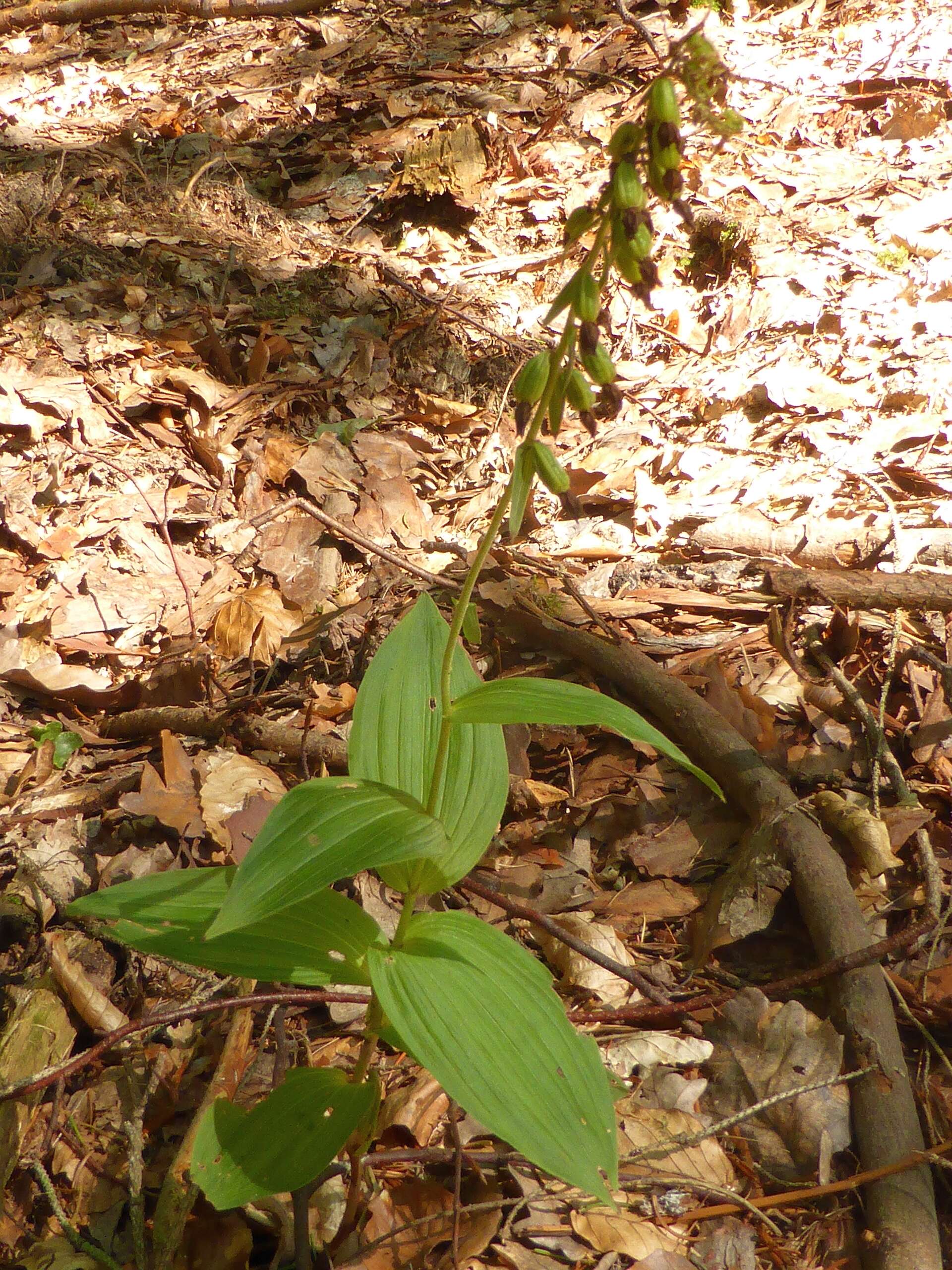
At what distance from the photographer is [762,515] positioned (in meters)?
3.64

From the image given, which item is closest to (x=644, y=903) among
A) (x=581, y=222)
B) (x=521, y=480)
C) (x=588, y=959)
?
(x=588, y=959)

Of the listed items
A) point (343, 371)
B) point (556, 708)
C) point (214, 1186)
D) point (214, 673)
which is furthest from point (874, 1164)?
point (343, 371)

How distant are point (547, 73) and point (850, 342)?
12.9 ft

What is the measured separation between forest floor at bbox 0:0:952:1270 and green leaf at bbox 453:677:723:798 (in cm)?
94

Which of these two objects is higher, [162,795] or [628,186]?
[628,186]

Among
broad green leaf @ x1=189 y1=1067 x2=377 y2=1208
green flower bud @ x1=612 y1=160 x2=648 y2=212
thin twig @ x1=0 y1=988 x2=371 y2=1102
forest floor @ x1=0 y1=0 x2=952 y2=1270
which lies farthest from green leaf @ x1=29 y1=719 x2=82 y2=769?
green flower bud @ x1=612 y1=160 x2=648 y2=212

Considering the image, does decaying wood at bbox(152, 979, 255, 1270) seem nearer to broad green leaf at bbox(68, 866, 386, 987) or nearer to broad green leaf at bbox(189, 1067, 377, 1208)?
broad green leaf at bbox(189, 1067, 377, 1208)

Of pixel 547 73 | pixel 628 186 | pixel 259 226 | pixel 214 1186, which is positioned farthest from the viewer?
pixel 547 73

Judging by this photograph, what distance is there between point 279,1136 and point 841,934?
1.31m

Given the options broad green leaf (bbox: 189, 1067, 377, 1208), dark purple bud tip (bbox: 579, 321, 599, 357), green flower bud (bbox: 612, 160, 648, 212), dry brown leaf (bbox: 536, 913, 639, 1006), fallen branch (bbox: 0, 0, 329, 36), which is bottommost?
dry brown leaf (bbox: 536, 913, 639, 1006)

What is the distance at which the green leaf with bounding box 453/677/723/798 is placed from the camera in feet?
4.64

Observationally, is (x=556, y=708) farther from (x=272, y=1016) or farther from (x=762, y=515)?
(x=762, y=515)

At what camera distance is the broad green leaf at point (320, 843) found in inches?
51.5

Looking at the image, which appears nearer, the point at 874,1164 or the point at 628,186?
the point at 628,186
